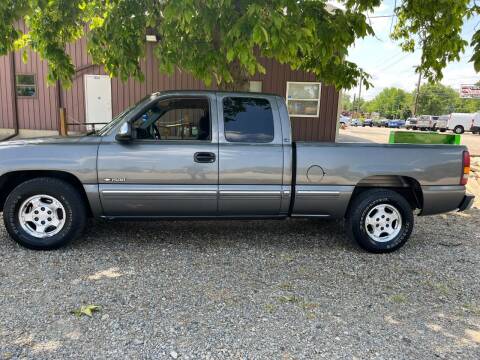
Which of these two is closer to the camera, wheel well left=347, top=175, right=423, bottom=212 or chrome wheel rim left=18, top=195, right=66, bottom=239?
chrome wheel rim left=18, top=195, right=66, bottom=239

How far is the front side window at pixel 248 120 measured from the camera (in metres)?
4.57

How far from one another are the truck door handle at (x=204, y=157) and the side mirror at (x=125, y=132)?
2.36 ft

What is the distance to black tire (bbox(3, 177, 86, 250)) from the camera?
172 inches

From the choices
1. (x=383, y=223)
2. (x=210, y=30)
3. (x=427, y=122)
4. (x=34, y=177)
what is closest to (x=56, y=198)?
(x=34, y=177)

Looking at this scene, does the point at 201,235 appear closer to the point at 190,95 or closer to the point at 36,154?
the point at 190,95

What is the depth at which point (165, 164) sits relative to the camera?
4.41 m

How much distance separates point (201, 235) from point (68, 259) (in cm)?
162

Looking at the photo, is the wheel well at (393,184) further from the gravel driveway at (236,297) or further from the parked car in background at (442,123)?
the parked car in background at (442,123)

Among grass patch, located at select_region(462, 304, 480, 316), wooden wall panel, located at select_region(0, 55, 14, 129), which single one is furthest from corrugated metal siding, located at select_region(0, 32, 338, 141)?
grass patch, located at select_region(462, 304, 480, 316)

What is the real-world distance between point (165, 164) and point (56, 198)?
1.24m

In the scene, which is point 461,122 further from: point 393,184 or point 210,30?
point 210,30

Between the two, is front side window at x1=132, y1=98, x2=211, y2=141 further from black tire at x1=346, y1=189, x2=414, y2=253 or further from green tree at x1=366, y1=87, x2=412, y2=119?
green tree at x1=366, y1=87, x2=412, y2=119

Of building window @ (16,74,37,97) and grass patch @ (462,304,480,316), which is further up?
building window @ (16,74,37,97)

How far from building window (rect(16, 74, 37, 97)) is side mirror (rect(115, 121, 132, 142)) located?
11.9m
